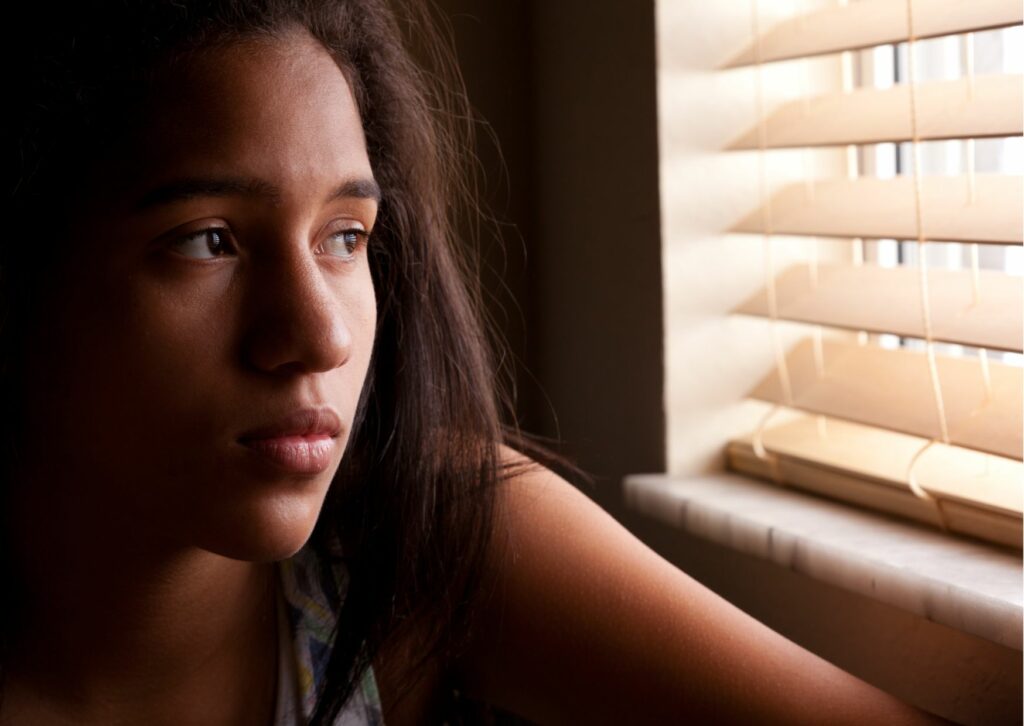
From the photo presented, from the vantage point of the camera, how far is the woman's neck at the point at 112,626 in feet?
3.43

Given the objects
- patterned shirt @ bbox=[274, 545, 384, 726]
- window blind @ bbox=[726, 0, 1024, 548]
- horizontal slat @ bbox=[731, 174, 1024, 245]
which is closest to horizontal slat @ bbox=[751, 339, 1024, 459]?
window blind @ bbox=[726, 0, 1024, 548]

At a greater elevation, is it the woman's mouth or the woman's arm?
the woman's mouth

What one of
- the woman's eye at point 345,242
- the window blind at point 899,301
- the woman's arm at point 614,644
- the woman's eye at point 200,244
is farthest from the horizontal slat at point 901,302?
the woman's eye at point 200,244

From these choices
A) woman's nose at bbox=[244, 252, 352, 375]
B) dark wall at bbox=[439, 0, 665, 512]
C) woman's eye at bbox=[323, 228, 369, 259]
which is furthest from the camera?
dark wall at bbox=[439, 0, 665, 512]

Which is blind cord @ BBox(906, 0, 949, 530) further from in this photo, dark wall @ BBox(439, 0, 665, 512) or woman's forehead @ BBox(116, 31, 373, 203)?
woman's forehead @ BBox(116, 31, 373, 203)

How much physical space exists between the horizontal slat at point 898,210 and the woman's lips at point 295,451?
1.77 ft

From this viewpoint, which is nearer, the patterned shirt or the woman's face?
the woman's face

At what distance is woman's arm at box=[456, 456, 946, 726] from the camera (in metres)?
1.04

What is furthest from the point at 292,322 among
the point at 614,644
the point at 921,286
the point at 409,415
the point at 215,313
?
the point at 921,286

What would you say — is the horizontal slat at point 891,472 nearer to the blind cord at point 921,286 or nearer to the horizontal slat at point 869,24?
the blind cord at point 921,286

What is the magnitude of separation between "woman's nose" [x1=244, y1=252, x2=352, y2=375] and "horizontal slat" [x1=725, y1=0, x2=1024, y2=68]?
546mm

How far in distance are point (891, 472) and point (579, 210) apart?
1.76 ft

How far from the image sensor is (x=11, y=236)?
0.92 metres

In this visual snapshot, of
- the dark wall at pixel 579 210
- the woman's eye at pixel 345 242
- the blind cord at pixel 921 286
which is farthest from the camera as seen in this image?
the dark wall at pixel 579 210
